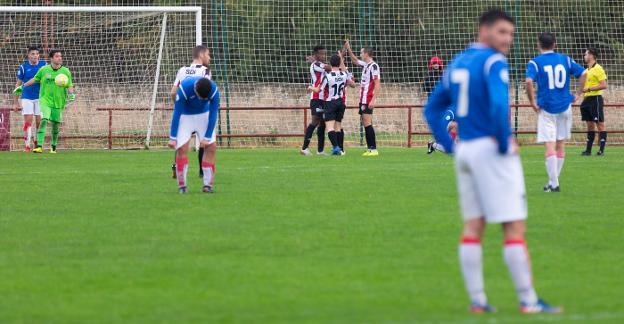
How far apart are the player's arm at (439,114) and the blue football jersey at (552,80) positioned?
7.90 meters

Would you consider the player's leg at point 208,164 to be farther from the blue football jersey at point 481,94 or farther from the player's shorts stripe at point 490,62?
the player's shorts stripe at point 490,62

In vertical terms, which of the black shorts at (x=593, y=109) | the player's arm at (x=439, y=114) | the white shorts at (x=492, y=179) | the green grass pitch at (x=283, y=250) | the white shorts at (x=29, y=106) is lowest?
the green grass pitch at (x=283, y=250)

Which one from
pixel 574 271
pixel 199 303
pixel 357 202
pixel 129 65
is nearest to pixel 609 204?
pixel 357 202

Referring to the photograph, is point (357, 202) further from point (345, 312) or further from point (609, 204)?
point (345, 312)

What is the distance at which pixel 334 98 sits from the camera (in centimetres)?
Result: 2436

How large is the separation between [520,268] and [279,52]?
25379 millimetres

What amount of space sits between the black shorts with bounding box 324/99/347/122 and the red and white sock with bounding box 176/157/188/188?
31.4ft

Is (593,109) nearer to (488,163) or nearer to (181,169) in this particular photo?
(181,169)

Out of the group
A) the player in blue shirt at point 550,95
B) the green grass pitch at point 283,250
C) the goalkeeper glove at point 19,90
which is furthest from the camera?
the goalkeeper glove at point 19,90

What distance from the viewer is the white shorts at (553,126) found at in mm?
15156

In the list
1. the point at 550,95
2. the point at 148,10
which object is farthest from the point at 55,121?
the point at 550,95

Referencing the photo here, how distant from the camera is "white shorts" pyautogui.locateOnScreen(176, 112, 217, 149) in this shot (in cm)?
1461

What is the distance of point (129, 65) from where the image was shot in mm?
28172

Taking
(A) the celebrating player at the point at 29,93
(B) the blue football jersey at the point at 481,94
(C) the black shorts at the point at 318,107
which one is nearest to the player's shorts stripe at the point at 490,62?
(B) the blue football jersey at the point at 481,94
